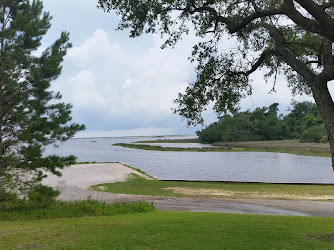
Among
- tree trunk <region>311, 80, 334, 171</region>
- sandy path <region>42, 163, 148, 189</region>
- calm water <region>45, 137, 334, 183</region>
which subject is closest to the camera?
tree trunk <region>311, 80, 334, 171</region>

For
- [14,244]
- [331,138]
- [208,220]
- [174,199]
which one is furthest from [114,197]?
[331,138]

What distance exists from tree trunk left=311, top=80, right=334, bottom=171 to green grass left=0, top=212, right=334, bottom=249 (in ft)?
7.49

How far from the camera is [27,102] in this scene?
13.7 meters

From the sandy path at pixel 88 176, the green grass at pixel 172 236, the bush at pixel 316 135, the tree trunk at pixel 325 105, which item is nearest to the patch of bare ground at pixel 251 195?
the sandy path at pixel 88 176

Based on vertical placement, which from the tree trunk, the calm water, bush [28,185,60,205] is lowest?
the calm water

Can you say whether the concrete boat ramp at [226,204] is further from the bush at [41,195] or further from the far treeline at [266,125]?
the far treeline at [266,125]

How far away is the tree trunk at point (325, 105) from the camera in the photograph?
718 cm

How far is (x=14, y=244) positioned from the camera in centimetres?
716

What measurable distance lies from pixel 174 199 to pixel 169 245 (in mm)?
12414

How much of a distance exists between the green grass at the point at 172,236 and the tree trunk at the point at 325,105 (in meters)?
2.28

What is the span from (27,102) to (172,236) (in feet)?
30.6

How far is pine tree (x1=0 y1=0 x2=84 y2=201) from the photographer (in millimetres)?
13180

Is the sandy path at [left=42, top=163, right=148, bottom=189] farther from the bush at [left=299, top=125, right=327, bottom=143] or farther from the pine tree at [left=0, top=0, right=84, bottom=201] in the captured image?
the bush at [left=299, top=125, right=327, bottom=143]

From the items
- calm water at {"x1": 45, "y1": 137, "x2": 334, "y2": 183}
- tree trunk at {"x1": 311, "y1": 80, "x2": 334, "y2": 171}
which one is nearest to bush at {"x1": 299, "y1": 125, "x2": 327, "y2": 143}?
calm water at {"x1": 45, "y1": 137, "x2": 334, "y2": 183}
